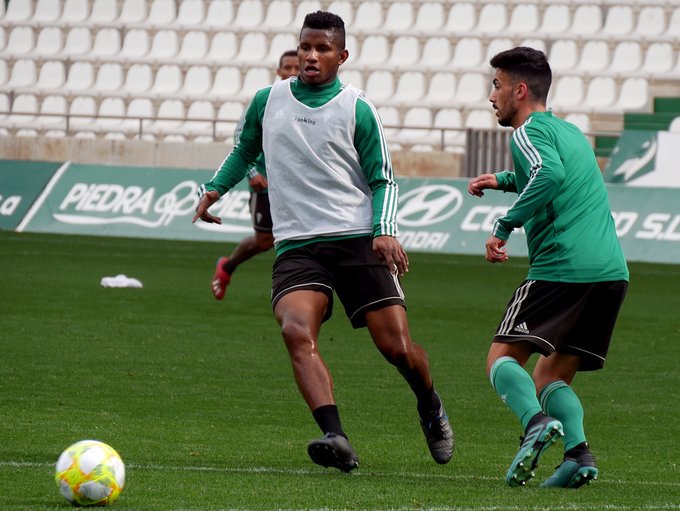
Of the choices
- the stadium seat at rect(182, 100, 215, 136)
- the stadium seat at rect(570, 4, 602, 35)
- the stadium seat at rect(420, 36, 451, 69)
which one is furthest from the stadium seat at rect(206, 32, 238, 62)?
the stadium seat at rect(570, 4, 602, 35)

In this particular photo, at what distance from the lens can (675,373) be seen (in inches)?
399

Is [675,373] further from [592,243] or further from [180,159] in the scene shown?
[180,159]

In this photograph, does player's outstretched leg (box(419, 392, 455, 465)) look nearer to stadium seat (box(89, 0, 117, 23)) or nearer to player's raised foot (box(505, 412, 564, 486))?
player's raised foot (box(505, 412, 564, 486))

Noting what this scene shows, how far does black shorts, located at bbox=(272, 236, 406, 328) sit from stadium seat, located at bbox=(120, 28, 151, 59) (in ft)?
80.7

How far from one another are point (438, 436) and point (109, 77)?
24.9 metres

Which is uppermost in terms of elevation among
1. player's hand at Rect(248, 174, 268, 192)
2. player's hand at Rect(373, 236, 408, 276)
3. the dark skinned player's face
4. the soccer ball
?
the dark skinned player's face

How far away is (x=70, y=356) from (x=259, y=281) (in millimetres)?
6761

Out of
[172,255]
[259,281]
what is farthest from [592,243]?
[172,255]

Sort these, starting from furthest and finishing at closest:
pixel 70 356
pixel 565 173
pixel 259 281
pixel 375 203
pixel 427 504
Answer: pixel 259 281 < pixel 70 356 < pixel 375 203 < pixel 565 173 < pixel 427 504

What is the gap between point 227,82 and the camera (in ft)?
96.3

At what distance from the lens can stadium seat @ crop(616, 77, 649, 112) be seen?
85.3ft

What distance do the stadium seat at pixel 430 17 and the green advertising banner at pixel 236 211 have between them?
7.57 m

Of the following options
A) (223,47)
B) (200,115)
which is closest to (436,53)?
(223,47)

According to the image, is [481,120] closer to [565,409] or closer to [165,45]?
[165,45]
